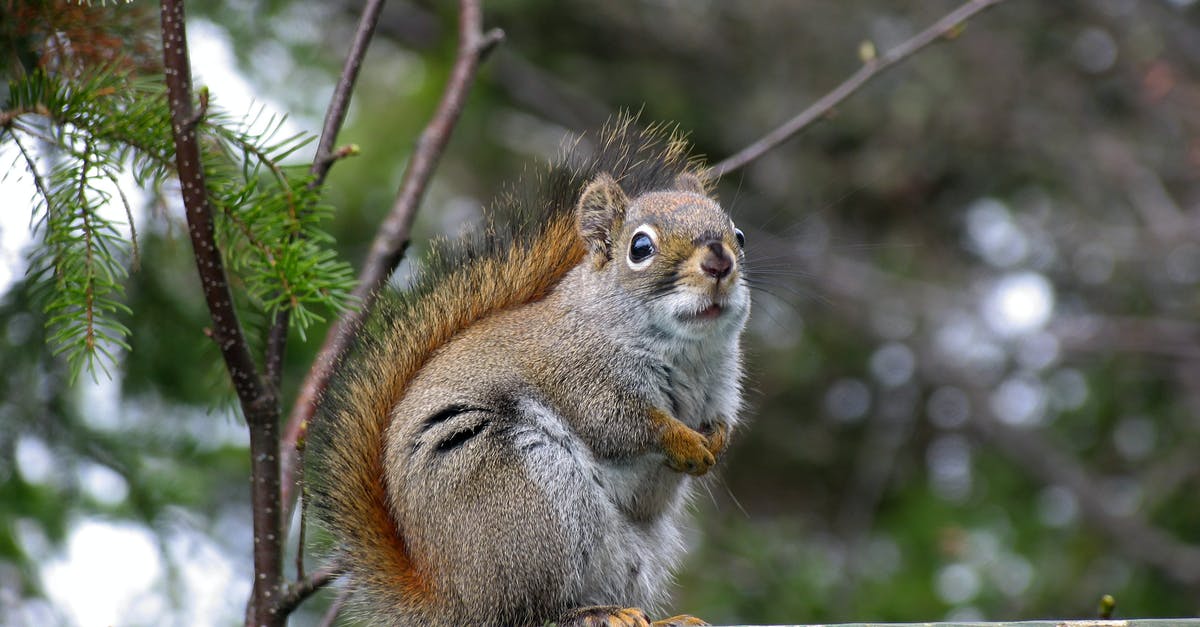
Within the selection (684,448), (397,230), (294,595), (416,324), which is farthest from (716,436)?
(294,595)

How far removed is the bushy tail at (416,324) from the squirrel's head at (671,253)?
0.11 metres

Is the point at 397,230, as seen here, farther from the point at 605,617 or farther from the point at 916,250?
the point at 916,250

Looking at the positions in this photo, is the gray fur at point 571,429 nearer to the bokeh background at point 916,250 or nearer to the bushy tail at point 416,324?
the bushy tail at point 416,324

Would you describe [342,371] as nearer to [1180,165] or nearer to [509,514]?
[509,514]

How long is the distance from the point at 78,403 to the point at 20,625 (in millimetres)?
608

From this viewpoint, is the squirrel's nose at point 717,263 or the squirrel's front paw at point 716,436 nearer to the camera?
the squirrel's nose at point 717,263

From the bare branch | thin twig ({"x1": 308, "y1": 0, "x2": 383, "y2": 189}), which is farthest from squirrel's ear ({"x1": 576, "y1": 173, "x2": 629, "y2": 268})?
the bare branch

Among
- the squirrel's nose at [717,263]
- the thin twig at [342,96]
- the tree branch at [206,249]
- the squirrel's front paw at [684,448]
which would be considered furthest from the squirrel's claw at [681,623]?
the thin twig at [342,96]

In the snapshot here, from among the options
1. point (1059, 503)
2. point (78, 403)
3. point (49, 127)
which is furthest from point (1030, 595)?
point (49, 127)

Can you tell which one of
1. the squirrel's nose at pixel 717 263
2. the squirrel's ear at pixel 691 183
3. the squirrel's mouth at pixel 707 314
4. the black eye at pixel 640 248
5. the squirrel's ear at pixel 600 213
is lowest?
the squirrel's mouth at pixel 707 314

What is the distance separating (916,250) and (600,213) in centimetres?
382

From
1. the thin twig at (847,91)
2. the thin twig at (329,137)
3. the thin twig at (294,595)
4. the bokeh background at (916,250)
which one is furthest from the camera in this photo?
the bokeh background at (916,250)

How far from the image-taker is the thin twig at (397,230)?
2.46 metres

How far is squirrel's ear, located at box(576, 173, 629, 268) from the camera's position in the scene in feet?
8.91
